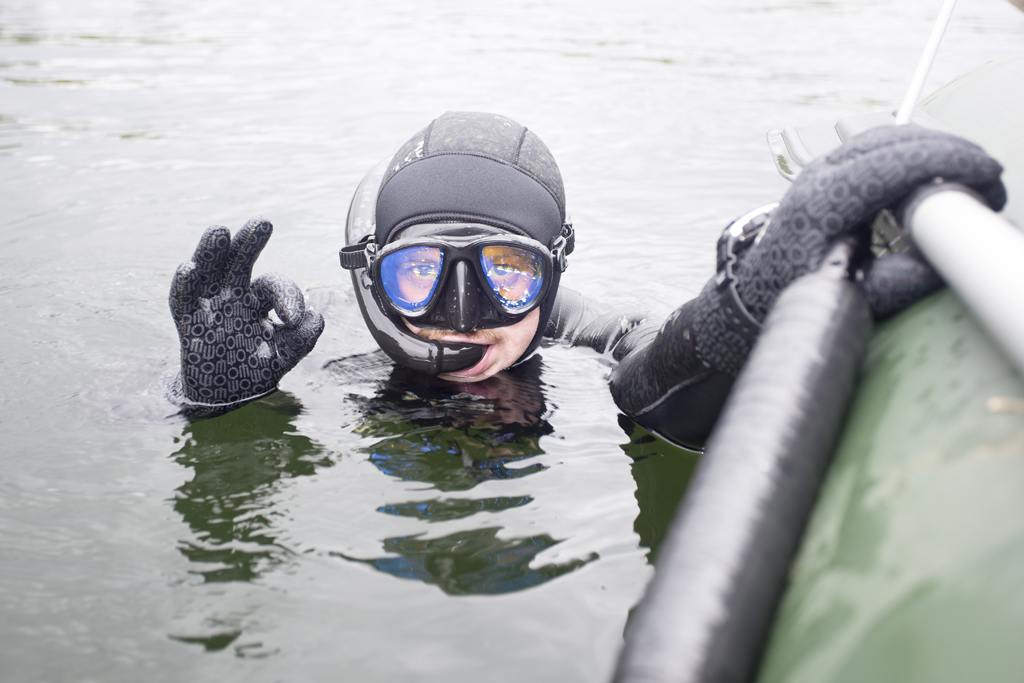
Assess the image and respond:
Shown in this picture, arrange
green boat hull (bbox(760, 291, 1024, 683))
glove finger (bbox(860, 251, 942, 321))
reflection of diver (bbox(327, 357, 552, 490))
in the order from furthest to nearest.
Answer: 1. reflection of diver (bbox(327, 357, 552, 490))
2. glove finger (bbox(860, 251, 942, 321))
3. green boat hull (bbox(760, 291, 1024, 683))

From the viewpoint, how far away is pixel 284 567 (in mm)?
1568

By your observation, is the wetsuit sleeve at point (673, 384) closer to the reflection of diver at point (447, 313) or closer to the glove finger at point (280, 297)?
the reflection of diver at point (447, 313)

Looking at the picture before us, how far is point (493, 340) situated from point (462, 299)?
0.26m

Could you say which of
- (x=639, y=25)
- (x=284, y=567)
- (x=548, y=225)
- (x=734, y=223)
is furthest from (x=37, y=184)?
(x=639, y=25)

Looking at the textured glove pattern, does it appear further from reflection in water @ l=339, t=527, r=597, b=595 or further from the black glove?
the black glove

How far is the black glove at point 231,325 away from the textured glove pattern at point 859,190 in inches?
62.2

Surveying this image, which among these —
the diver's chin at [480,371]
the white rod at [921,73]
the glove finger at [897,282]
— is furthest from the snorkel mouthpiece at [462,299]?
the glove finger at [897,282]

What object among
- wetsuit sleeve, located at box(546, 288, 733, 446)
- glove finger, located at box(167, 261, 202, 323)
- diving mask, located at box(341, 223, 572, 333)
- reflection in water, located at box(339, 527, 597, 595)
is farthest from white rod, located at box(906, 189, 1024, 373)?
glove finger, located at box(167, 261, 202, 323)

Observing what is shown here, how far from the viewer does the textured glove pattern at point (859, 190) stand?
1000 millimetres

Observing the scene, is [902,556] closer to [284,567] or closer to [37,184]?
[284,567]

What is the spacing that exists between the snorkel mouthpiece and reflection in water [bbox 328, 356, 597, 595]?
30 cm

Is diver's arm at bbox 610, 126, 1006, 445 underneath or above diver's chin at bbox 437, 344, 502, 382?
above

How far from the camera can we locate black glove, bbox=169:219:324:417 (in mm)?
2246

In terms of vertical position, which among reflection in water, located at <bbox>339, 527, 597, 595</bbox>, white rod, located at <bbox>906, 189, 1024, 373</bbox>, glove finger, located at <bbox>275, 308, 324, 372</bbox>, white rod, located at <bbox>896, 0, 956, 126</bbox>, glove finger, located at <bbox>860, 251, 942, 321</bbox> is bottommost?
reflection in water, located at <bbox>339, 527, 597, 595</bbox>
